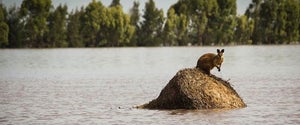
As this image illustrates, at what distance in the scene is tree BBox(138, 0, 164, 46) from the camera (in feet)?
519

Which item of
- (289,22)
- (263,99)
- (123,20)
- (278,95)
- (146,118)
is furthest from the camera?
(289,22)

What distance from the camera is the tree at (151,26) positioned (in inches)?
6225

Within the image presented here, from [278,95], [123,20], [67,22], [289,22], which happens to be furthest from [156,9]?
[278,95]

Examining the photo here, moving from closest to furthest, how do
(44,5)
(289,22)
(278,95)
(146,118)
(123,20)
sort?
(146,118) → (278,95) → (44,5) → (123,20) → (289,22)

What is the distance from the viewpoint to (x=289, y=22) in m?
162

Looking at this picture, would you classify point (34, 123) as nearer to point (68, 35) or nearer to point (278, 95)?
point (278, 95)

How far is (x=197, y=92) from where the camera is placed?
19812 millimetres

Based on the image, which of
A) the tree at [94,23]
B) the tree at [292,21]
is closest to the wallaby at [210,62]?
the tree at [94,23]

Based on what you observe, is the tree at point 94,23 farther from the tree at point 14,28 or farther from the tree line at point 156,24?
the tree at point 14,28

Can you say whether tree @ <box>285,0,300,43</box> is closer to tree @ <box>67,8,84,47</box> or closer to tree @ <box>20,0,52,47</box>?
tree @ <box>67,8,84,47</box>

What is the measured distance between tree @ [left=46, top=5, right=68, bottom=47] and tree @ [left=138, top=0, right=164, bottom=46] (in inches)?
804

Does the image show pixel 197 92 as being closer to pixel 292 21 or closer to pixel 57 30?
pixel 57 30

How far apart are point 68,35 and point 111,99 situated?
4889 inches

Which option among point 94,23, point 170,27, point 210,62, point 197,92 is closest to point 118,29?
point 94,23
